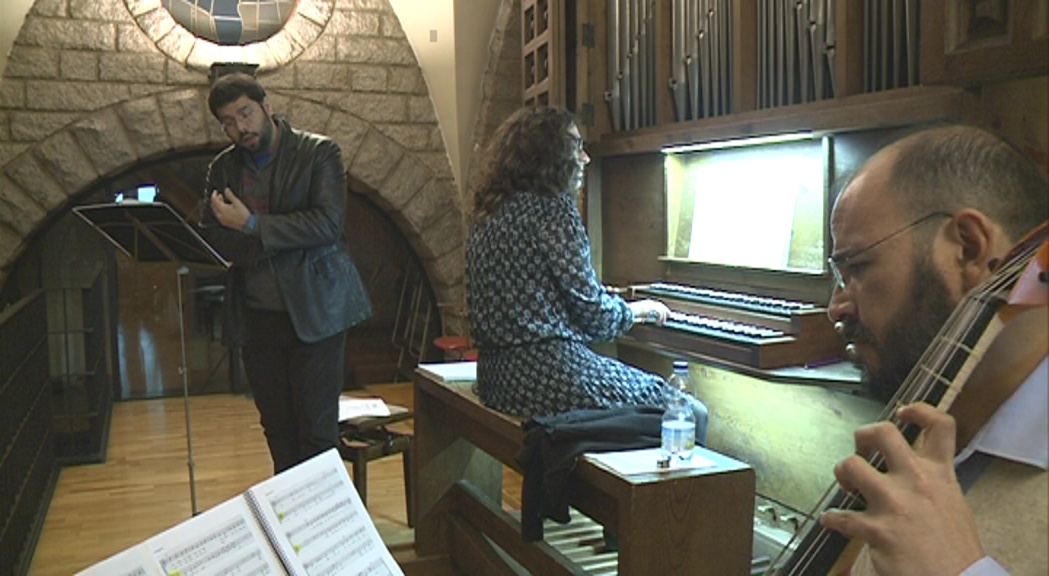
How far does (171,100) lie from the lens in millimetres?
4656

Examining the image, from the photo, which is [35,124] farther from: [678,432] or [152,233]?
[678,432]

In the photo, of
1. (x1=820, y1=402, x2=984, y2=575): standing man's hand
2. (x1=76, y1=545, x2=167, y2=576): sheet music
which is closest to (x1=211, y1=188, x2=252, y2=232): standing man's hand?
(x1=76, y1=545, x2=167, y2=576): sheet music

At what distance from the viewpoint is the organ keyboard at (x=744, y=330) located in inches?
107

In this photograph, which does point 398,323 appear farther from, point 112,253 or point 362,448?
point 362,448

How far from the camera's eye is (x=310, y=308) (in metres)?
2.95

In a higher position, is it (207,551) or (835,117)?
(835,117)

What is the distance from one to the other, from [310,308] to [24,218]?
232 centimetres

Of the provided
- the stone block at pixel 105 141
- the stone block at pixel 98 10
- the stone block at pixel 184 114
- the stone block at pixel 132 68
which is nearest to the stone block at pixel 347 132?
the stone block at pixel 184 114

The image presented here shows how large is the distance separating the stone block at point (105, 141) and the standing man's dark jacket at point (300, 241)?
1.72 m

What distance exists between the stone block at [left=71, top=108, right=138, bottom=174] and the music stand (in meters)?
1.56

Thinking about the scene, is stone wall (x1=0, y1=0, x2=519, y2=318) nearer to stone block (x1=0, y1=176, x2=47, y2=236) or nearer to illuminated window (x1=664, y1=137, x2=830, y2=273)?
stone block (x1=0, y1=176, x2=47, y2=236)

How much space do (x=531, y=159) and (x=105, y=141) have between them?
284 cm

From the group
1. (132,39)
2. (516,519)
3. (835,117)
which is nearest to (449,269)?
(132,39)

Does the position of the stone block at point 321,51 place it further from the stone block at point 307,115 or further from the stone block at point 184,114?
the stone block at point 184,114
